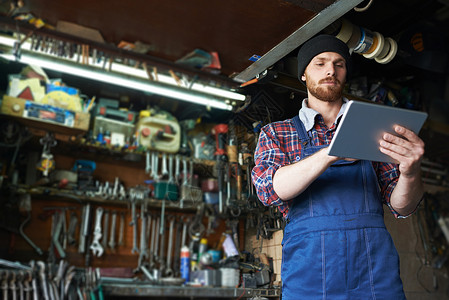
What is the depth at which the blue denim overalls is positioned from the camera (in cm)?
98

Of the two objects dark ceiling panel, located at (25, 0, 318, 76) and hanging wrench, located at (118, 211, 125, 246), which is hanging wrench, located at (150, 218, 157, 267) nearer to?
hanging wrench, located at (118, 211, 125, 246)

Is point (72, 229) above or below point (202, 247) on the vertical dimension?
above

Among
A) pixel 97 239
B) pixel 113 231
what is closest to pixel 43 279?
pixel 97 239

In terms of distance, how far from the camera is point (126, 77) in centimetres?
290

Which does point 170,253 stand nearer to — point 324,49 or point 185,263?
point 185,263

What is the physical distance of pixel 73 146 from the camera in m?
3.23

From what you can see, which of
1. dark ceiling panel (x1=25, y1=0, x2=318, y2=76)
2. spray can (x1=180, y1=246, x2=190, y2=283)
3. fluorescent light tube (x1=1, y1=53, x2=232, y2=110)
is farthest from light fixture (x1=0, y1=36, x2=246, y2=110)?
spray can (x1=180, y1=246, x2=190, y2=283)

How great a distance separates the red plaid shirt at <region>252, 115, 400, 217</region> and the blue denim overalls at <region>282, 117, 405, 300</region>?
0.05 m

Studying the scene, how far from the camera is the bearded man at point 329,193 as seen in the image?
0.97 meters

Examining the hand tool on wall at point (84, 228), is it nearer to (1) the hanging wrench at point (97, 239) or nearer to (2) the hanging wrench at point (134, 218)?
(1) the hanging wrench at point (97, 239)

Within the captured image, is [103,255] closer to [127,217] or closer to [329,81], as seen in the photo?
[127,217]

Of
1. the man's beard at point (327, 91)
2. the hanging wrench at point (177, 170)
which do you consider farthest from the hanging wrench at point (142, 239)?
the man's beard at point (327, 91)

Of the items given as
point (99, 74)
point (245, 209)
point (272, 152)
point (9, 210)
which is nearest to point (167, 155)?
point (99, 74)

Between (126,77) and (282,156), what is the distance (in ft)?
6.77
